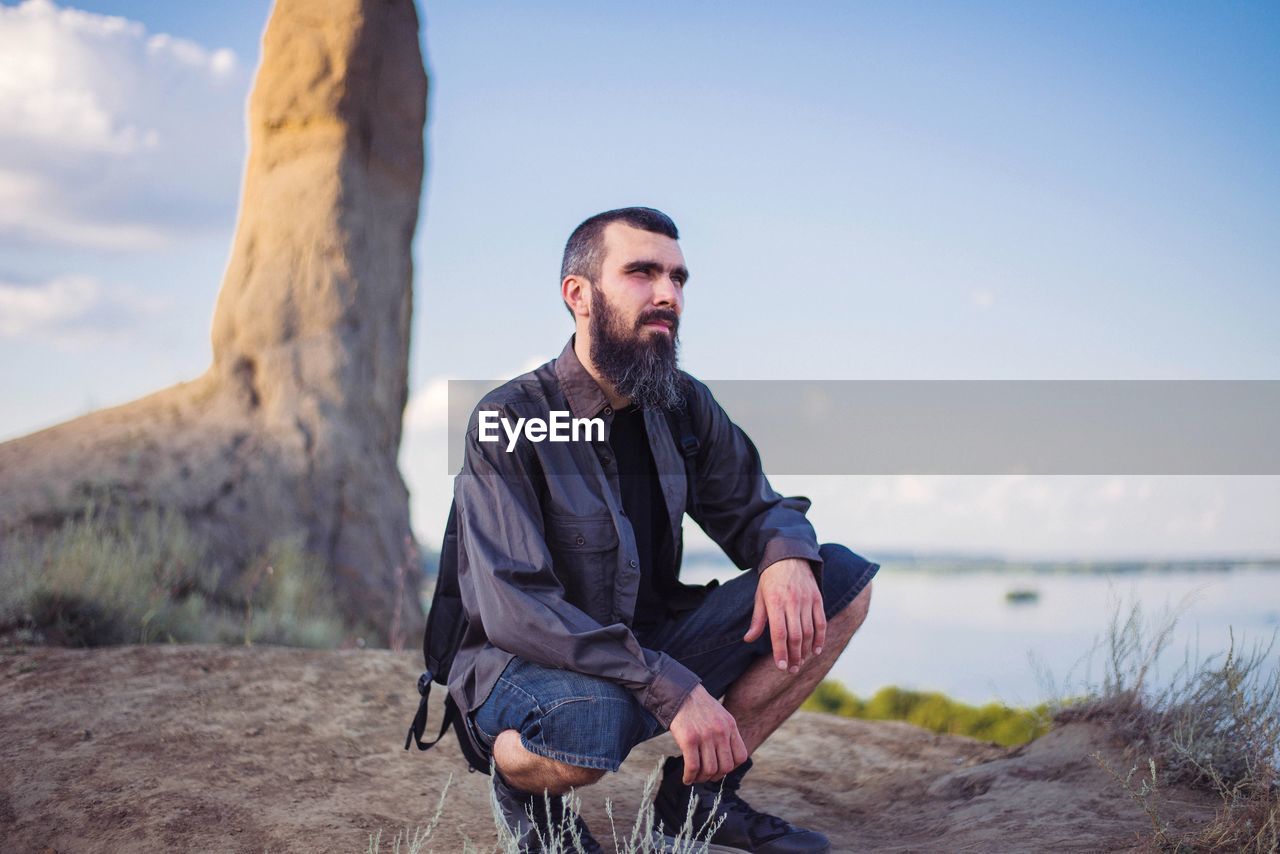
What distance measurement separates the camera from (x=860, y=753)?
5242mm

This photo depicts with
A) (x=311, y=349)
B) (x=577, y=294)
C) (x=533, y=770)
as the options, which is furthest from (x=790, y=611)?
(x=311, y=349)

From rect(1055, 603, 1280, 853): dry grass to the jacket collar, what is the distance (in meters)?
1.84

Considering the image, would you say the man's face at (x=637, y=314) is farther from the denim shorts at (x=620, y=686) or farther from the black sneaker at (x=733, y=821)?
the black sneaker at (x=733, y=821)

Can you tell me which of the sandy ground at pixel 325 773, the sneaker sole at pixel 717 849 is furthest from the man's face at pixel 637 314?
the sandy ground at pixel 325 773

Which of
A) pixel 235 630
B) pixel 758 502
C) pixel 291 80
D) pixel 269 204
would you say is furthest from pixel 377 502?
pixel 758 502

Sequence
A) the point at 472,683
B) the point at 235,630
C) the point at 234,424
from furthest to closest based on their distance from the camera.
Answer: the point at 234,424
the point at 235,630
the point at 472,683

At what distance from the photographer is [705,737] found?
2.61 m

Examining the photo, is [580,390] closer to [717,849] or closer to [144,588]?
[717,849]

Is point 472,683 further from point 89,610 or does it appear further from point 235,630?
point 235,630

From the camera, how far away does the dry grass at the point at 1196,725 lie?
3.13 meters

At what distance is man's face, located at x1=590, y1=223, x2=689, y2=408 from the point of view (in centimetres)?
312

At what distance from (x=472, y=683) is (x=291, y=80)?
7112mm

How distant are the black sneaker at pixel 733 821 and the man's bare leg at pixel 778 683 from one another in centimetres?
17

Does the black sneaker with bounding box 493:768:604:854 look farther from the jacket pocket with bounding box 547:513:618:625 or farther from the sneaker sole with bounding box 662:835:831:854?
the jacket pocket with bounding box 547:513:618:625
